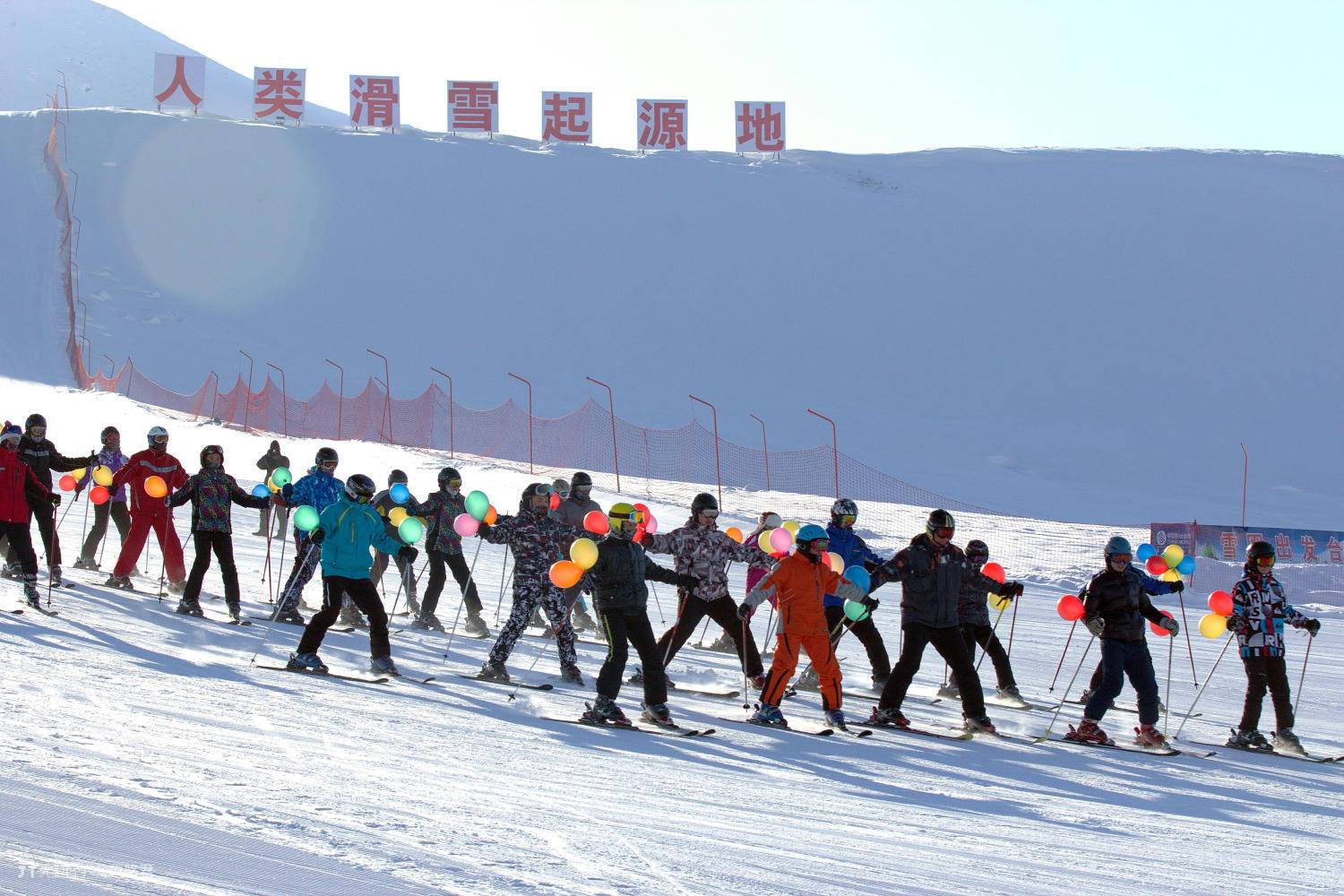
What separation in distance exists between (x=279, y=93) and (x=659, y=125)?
19.2 meters

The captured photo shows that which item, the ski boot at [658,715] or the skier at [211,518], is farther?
the skier at [211,518]

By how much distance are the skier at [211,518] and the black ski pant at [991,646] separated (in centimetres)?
601

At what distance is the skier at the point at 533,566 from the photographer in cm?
858

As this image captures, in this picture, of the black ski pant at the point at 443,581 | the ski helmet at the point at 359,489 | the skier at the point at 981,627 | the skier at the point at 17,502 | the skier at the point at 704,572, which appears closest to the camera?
the ski helmet at the point at 359,489

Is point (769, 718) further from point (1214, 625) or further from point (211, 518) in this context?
point (211, 518)

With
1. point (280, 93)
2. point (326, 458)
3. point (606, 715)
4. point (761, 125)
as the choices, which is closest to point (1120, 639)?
point (606, 715)

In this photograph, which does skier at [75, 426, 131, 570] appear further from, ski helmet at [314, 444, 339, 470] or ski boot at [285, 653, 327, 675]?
ski boot at [285, 653, 327, 675]

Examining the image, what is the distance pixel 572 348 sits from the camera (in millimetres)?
41156

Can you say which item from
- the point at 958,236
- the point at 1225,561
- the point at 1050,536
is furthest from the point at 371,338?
the point at 1225,561

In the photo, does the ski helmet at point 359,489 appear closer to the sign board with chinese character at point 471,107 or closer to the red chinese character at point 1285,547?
the red chinese character at point 1285,547

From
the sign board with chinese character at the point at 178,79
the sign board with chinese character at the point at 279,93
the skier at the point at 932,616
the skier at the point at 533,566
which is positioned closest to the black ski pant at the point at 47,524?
the skier at the point at 533,566

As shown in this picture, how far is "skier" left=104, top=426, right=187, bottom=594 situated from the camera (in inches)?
433

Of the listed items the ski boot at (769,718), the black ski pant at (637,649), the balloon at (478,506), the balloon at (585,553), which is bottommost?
the ski boot at (769,718)

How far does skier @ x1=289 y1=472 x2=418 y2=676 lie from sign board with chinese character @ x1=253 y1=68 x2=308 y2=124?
55.9m
